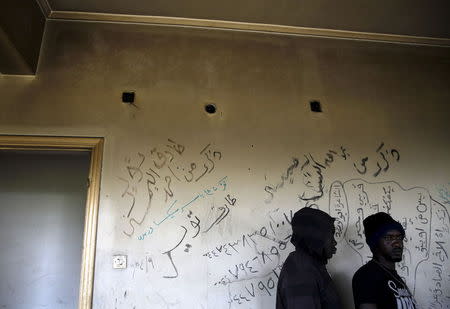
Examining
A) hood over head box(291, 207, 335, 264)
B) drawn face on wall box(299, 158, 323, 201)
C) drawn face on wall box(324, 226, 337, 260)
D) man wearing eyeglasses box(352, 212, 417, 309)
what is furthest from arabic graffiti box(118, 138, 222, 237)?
man wearing eyeglasses box(352, 212, 417, 309)

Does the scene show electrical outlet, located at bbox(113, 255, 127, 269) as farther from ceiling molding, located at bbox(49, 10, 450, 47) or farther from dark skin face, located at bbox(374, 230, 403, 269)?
ceiling molding, located at bbox(49, 10, 450, 47)

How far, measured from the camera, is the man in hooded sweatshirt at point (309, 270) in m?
1.46

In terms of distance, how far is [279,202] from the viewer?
222 cm

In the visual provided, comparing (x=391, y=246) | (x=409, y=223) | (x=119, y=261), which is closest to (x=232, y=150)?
(x=119, y=261)

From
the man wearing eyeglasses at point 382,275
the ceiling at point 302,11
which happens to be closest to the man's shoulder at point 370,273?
the man wearing eyeglasses at point 382,275

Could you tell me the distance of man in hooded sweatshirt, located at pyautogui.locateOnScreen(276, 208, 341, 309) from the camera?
146 cm

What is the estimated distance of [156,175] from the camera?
2.16m

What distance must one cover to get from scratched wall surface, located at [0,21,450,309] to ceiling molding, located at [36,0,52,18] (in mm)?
65

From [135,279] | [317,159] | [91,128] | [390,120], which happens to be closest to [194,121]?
[91,128]

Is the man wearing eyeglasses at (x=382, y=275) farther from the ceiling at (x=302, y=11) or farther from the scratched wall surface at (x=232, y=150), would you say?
the ceiling at (x=302, y=11)

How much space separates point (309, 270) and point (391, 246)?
491 mm

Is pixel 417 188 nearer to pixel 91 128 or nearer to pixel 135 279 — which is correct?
pixel 135 279

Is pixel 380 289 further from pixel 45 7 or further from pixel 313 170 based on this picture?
pixel 45 7

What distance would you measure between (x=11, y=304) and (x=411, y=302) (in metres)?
3.45
